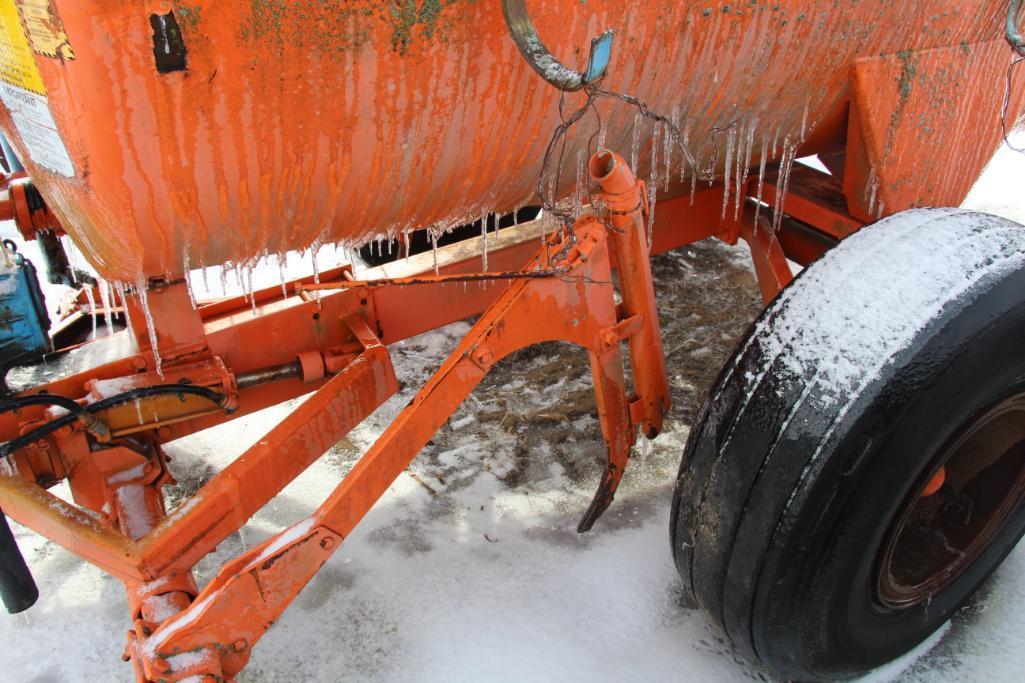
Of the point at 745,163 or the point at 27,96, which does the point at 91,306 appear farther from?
the point at 745,163

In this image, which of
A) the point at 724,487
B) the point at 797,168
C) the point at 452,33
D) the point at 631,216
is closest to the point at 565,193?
the point at 631,216

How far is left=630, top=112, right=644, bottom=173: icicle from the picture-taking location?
1827 mm

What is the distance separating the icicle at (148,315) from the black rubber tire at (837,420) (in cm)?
111

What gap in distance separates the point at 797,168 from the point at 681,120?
890mm

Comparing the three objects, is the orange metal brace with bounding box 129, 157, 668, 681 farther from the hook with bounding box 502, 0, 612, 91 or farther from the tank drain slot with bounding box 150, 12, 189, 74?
the tank drain slot with bounding box 150, 12, 189, 74

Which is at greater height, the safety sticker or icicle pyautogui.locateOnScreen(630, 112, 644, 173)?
the safety sticker

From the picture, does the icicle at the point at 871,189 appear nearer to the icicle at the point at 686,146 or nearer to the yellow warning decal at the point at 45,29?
the icicle at the point at 686,146

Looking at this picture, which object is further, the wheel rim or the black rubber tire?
the wheel rim

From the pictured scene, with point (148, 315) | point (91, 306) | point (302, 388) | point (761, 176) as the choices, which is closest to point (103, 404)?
point (148, 315)

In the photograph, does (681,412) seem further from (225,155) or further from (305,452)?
(225,155)

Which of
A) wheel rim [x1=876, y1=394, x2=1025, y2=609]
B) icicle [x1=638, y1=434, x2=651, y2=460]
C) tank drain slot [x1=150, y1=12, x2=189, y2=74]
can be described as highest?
tank drain slot [x1=150, y1=12, x2=189, y2=74]

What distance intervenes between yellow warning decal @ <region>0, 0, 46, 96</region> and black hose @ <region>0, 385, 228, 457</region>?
69 cm

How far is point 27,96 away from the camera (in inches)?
51.5

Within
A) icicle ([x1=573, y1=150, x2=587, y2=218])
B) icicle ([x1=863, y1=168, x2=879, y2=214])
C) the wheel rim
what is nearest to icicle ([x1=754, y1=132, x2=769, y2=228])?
icicle ([x1=863, y1=168, x2=879, y2=214])
